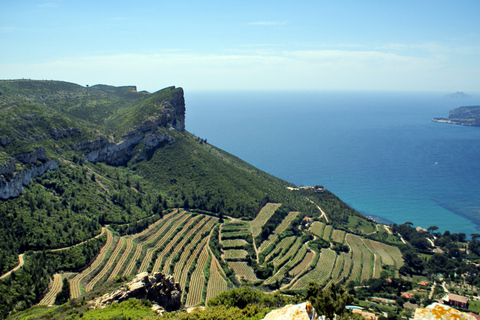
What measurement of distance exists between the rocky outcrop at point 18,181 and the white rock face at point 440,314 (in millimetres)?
62144

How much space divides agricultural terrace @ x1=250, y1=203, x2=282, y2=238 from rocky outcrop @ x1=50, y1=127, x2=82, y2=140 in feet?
174

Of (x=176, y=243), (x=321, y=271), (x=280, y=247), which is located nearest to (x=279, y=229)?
(x=280, y=247)

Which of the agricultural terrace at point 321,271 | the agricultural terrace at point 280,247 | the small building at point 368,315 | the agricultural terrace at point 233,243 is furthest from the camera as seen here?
the agricultural terrace at point 233,243

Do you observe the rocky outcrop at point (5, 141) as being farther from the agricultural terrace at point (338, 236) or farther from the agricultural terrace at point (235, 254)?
the agricultural terrace at point (338, 236)

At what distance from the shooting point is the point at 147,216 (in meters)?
71.2

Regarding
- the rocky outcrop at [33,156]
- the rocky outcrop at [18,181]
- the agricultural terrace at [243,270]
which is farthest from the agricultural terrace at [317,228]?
the rocky outcrop at [33,156]

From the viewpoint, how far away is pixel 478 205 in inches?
4545

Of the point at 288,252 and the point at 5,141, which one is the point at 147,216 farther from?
the point at 5,141

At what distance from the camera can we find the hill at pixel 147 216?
164ft

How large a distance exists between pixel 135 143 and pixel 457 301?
85.7 metres

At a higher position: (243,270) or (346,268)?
(243,270)

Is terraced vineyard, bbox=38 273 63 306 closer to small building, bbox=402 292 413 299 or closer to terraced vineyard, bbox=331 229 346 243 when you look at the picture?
small building, bbox=402 292 413 299

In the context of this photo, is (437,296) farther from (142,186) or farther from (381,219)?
(142,186)

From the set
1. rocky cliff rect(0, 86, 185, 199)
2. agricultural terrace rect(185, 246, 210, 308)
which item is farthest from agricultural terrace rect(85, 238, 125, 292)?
rocky cliff rect(0, 86, 185, 199)
